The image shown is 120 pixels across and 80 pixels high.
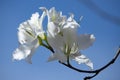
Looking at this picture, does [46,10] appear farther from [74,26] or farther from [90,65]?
[90,65]

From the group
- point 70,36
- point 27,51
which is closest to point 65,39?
point 70,36

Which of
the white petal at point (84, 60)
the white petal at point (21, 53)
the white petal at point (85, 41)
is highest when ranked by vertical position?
the white petal at point (85, 41)

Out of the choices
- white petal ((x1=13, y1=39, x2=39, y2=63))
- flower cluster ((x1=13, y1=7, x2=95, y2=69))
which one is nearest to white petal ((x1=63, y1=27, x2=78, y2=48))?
flower cluster ((x1=13, y1=7, x2=95, y2=69))

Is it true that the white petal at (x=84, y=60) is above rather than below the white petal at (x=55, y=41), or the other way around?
below

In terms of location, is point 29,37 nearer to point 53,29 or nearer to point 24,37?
point 24,37

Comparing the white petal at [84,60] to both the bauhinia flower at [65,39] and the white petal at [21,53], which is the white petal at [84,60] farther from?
the white petal at [21,53]

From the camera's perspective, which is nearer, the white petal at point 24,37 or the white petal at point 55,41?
the white petal at point 55,41

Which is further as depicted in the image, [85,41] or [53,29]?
[85,41]

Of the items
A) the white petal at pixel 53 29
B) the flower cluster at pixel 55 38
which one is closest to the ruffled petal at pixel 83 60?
the flower cluster at pixel 55 38
